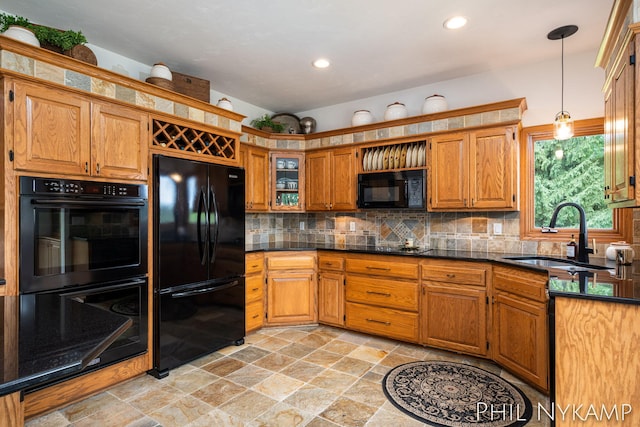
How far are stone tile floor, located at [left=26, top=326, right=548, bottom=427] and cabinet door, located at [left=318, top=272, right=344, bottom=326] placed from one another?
1.46 feet

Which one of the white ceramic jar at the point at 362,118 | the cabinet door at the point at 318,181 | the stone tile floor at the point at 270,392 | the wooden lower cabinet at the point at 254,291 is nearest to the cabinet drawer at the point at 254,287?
the wooden lower cabinet at the point at 254,291

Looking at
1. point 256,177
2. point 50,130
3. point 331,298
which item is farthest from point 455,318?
point 50,130

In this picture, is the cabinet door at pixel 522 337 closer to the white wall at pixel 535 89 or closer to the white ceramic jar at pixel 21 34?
the white wall at pixel 535 89

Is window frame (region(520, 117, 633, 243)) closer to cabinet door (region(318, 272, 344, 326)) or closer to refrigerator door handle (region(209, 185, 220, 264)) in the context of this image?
cabinet door (region(318, 272, 344, 326))

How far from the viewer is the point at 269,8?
7.87ft

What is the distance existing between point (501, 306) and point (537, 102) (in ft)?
6.51

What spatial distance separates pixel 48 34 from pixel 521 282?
378 cm

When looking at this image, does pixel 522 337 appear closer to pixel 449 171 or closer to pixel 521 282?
pixel 521 282

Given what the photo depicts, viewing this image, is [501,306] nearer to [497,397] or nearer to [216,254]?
[497,397]

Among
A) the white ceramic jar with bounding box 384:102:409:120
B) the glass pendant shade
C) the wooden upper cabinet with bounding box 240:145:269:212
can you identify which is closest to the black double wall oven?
the wooden upper cabinet with bounding box 240:145:269:212

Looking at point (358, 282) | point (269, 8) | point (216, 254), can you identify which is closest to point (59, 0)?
point (269, 8)

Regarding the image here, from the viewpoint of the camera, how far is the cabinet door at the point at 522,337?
2.43m

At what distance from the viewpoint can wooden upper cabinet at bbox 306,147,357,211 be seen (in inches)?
158

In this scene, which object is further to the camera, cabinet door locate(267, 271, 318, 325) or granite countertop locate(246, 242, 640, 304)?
cabinet door locate(267, 271, 318, 325)
